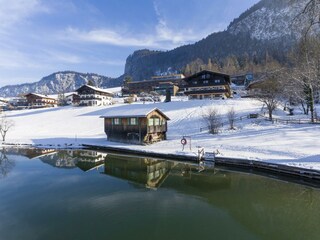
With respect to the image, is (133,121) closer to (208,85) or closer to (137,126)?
(137,126)

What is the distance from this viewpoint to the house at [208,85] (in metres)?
73.0

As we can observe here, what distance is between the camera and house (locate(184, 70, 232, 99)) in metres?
73.0

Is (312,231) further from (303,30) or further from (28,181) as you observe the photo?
(28,181)

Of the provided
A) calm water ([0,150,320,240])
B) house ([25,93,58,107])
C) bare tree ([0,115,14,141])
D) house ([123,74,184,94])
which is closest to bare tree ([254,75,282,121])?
calm water ([0,150,320,240])

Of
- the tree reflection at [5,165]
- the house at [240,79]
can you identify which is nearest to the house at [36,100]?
the tree reflection at [5,165]

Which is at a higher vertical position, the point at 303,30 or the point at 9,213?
the point at 303,30

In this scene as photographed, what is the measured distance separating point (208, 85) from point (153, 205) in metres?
62.7

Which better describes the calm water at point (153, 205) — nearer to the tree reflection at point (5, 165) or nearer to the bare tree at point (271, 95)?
the tree reflection at point (5, 165)

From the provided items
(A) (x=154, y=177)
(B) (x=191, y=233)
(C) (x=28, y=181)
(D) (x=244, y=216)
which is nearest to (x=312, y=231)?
(D) (x=244, y=216)

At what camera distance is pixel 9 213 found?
47.8 ft

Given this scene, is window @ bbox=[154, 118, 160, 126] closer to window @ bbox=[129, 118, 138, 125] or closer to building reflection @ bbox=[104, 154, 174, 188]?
window @ bbox=[129, 118, 138, 125]

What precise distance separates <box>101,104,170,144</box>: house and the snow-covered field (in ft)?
6.15

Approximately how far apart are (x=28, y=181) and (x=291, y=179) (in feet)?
71.3

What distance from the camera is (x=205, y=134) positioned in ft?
129
